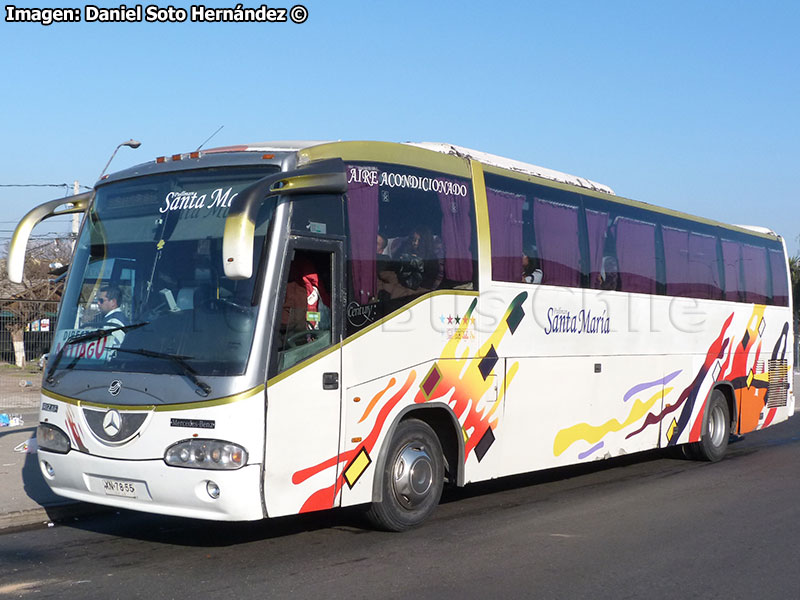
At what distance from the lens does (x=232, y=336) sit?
23.4ft

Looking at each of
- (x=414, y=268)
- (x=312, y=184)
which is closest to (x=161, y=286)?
(x=312, y=184)

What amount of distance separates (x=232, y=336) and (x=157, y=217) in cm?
142

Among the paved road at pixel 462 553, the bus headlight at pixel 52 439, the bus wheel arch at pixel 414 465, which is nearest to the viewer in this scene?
the paved road at pixel 462 553

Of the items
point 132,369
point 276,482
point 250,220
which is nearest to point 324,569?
point 276,482

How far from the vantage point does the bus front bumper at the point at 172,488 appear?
6.94 meters

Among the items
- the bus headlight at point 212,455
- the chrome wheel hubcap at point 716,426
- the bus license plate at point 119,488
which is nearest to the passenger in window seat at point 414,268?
the bus headlight at point 212,455

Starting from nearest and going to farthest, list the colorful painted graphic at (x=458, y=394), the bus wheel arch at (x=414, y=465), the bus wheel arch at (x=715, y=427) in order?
1. the colorful painted graphic at (x=458, y=394)
2. the bus wheel arch at (x=414, y=465)
3. the bus wheel arch at (x=715, y=427)

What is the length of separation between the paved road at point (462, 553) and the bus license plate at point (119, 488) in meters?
0.54

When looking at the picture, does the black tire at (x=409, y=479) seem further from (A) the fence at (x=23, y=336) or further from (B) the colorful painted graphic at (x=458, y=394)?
(A) the fence at (x=23, y=336)

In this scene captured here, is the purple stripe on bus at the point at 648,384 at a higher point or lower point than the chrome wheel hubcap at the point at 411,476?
higher

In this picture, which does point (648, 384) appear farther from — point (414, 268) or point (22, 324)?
point (22, 324)

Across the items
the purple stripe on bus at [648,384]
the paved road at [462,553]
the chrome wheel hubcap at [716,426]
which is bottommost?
the paved road at [462,553]

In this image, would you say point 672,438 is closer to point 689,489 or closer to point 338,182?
point 689,489

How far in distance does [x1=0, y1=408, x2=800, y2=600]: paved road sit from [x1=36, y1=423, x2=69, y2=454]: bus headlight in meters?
0.84
